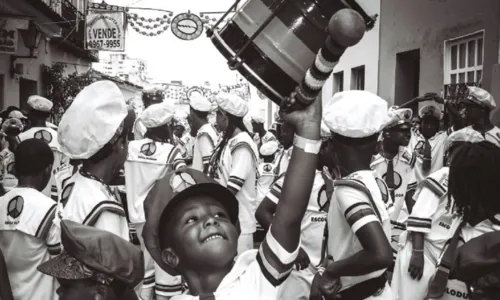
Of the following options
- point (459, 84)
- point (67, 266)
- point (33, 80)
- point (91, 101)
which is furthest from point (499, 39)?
point (33, 80)

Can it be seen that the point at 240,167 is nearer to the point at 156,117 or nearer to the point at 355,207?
the point at 156,117

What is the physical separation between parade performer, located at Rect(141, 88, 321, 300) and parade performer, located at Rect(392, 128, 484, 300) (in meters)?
2.27

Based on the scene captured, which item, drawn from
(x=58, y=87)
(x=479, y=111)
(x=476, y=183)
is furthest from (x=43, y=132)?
(x=58, y=87)

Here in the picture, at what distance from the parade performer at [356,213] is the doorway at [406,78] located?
10.4 metres

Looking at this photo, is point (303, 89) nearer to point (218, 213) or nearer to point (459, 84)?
point (218, 213)

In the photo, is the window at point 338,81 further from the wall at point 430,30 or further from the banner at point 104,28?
the banner at point 104,28

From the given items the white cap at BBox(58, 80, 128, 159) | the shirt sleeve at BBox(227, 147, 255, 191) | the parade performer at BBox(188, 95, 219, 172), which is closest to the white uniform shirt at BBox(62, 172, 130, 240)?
the white cap at BBox(58, 80, 128, 159)

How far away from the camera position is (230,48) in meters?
2.32

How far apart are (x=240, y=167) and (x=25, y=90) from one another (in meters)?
15.7

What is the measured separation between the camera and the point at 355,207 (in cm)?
318

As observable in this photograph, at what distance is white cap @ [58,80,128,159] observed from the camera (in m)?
3.21

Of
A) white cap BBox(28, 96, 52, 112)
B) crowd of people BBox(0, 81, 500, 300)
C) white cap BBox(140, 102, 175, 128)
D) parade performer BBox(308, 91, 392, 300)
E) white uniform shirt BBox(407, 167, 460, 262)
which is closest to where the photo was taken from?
crowd of people BBox(0, 81, 500, 300)

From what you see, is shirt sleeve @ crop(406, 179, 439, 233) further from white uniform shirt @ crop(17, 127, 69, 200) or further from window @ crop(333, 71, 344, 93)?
window @ crop(333, 71, 344, 93)

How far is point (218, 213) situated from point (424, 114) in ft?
22.3
